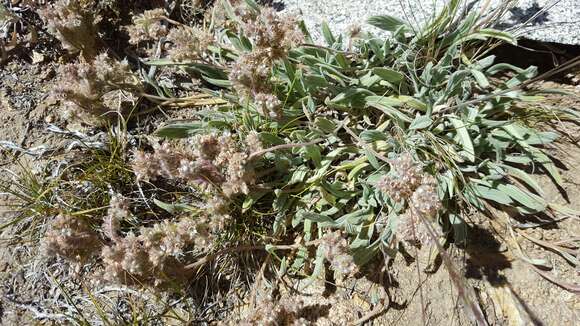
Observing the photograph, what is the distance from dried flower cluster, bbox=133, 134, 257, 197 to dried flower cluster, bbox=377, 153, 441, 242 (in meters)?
0.69

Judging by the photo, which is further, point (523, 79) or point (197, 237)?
point (523, 79)

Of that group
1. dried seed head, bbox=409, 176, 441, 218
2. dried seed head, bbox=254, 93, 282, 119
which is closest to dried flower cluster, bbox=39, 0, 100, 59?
dried seed head, bbox=254, 93, 282, 119

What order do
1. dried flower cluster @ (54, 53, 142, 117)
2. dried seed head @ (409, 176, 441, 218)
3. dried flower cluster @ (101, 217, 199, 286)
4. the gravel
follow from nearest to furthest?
dried seed head @ (409, 176, 441, 218) → dried flower cluster @ (101, 217, 199, 286) → dried flower cluster @ (54, 53, 142, 117) → the gravel

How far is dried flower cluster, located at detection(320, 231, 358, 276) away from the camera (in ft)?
8.02

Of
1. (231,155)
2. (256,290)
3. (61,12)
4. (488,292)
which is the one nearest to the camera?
(231,155)

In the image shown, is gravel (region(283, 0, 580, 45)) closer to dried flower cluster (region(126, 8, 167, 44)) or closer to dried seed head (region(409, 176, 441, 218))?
dried flower cluster (region(126, 8, 167, 44))

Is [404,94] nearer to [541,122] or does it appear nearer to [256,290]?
[541,122]

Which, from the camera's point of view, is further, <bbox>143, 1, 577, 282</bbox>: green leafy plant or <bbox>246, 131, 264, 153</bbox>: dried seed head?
<bbox>143, 1, 577, 282</bbox>: green leafy plant

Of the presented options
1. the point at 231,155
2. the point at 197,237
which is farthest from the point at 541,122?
the point at 197,237

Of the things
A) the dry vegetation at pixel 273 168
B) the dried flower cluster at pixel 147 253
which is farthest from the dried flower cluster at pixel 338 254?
the dried flower cluster at pixel 147 253

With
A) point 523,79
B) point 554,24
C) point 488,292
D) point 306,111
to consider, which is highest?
point 554,24

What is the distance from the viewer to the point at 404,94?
3066 mm

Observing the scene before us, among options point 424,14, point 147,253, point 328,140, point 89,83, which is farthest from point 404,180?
point 89,83

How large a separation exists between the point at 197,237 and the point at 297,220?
0.61 metres
